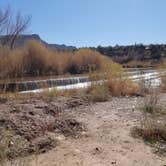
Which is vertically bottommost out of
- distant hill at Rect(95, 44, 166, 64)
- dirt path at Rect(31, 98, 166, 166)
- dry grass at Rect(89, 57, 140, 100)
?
dirt path at Rect(31, 98, 166, 166)

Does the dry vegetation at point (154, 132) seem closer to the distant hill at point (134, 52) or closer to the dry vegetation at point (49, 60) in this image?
the dry vegetation at point (49, 60)

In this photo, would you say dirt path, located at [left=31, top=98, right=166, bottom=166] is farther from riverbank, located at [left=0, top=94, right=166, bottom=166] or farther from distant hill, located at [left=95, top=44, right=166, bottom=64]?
distant hill, located at [left=95, top=44, right=166, bottom=64]

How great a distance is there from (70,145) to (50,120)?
3.50 ft

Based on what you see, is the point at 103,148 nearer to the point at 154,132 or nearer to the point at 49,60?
the point at 154,132

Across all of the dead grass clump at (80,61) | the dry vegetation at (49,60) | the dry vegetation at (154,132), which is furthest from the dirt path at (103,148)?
the dead grass clump at (80,61)

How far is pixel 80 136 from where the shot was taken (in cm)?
617

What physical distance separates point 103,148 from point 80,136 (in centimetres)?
67

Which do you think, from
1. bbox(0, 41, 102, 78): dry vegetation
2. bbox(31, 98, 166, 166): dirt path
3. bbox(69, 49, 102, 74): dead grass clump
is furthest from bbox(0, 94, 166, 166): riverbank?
bbox(69, 49, 102, 74): dead grass clump

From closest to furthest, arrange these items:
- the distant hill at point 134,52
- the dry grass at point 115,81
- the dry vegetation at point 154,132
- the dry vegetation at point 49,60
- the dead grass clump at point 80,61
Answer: the dry vegetation at point 154,132
the dry grass at point 115,81
the dry vegetation at point 49,60
the dead grass clump at point 80,61
the distant hill at point 134,52

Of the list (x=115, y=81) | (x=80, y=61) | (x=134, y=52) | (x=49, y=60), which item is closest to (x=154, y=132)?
(x=115, y=81)

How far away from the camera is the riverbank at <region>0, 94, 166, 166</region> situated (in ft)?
16.9

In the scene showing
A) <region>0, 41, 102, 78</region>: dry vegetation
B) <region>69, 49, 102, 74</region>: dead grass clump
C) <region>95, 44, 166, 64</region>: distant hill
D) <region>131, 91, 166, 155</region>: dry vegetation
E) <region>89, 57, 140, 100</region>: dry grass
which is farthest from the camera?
<region>95, 44, 166, 64</region>: distant hill

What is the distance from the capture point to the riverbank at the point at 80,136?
516 centimetres

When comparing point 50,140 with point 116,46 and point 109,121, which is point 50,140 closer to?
point 109,121
